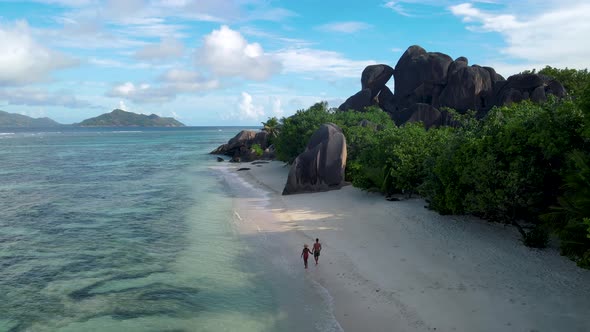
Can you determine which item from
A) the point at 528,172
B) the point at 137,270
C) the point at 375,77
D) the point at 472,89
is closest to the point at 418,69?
the point at 375,77

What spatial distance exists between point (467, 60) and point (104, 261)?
249 ft

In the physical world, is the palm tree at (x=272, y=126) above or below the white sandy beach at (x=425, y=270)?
above

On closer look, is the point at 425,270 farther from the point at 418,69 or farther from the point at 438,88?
the point at 418,69

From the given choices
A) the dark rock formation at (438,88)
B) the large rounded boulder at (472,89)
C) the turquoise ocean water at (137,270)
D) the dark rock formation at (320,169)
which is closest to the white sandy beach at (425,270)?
the turquoise ocean water at (137,270)

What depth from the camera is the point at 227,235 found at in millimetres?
24172

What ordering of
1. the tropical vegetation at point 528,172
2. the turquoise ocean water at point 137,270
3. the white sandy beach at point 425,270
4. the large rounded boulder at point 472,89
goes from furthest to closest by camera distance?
the large rounded boulder at point 472,89
the turquoise ocean water at point 137,270
the tropical vegetation at point 528,172
the white sandy beach at point 425,270

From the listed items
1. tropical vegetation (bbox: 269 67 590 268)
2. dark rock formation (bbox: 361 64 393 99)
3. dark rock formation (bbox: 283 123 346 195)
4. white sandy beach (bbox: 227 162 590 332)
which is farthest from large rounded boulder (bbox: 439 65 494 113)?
white sandy beach (bbox: 227 162 590 332)

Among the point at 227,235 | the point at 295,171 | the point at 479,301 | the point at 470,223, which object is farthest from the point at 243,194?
the point at 479,301

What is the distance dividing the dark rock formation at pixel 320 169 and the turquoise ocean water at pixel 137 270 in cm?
622

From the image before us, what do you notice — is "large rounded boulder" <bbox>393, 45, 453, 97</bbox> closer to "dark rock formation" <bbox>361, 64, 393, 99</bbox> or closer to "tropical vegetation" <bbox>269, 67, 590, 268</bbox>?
"dark rock formation" <bbox>361, 64, 393, 99</bbox>

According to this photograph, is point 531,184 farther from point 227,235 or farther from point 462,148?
point 227,235

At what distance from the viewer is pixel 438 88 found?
247ft

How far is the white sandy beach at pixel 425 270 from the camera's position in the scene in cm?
1318

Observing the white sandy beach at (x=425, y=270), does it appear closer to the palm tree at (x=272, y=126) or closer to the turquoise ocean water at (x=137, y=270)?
the turquoise ocean water at (x=137, y=270)
